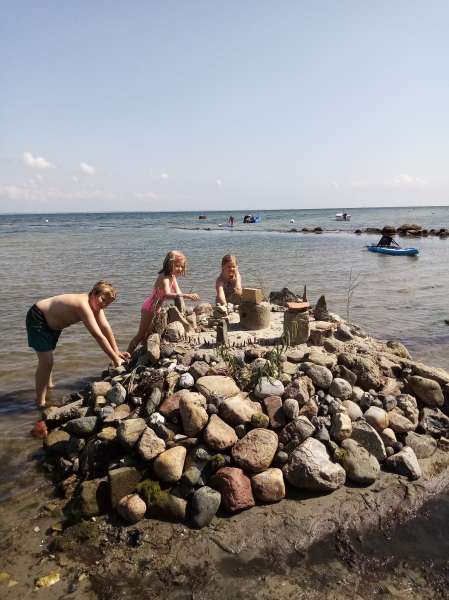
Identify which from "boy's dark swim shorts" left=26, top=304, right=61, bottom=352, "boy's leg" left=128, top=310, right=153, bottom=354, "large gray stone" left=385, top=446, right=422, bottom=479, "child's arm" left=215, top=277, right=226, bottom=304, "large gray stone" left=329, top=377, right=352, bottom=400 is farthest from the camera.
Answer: "child's arm" left=215, top=277, right=226, bottom=304

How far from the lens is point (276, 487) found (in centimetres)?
443

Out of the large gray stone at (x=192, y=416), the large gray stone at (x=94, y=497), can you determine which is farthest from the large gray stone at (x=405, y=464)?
the large gray stone at (x=94, y=497)

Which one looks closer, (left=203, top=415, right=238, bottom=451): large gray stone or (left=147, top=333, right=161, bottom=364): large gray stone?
(left=203, top=415, right=238, bottom=451): large gray stone

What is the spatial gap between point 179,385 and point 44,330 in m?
2.34

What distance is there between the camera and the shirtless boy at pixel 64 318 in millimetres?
6309

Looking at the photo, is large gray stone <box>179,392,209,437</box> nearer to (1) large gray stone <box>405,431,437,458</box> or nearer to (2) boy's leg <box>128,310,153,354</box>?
(1) large gray stone <box>405,431,437,458</box>

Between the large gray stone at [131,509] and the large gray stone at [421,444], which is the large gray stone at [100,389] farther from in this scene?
the large gray stone at [421,444]

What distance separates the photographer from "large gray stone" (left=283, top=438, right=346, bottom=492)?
4496mm

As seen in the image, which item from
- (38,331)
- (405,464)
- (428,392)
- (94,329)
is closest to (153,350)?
(94,329)

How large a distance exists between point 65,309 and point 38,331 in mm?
532

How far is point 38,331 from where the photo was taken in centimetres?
646

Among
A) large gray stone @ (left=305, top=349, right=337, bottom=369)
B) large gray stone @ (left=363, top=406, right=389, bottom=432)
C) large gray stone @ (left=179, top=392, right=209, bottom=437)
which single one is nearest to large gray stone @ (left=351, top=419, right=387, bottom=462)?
large gray stone @ (left=363, top=406, right=389, bottom=432)

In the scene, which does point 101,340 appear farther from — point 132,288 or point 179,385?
point 132,288

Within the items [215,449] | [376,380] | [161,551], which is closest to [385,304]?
[376,380]
